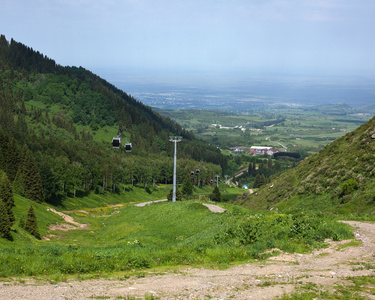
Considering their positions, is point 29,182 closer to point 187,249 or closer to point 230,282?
point 187,249

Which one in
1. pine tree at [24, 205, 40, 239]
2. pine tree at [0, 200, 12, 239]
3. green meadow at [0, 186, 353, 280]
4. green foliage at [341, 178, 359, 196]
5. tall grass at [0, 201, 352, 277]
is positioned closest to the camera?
green meadow at [0, 186, 353, 280]

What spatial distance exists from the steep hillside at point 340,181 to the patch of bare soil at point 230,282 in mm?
21990

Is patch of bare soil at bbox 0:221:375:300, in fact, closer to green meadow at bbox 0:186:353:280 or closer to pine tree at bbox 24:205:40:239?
green meadow at bbox 0:186:353:280

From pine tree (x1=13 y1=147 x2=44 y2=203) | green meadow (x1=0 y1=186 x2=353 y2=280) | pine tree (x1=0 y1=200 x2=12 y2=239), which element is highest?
green meadow (x1=0 y1=186 x2=353 y2=280)

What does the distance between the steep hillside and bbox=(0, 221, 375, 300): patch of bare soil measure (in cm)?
2199

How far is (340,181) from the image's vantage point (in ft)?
167

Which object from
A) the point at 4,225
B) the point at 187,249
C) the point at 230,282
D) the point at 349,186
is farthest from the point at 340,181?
the point at 4,225

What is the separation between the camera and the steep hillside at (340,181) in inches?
1721

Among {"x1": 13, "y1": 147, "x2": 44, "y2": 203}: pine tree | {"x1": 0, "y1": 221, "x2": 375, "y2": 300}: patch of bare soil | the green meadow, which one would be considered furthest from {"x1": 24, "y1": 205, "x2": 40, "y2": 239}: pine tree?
{"x1": 13, "y1": 147, "x2": 44, "y2": 203}: pine tree

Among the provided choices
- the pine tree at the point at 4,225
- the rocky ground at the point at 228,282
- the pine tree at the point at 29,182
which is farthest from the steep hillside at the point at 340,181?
the pine tree at the point at 29,182

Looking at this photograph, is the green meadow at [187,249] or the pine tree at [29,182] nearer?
the green meadow at [187,249]

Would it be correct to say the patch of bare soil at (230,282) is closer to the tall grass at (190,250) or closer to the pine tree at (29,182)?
the tall grass at (190,250)

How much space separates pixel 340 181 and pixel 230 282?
3902cm

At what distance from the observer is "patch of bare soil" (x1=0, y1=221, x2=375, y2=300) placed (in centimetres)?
1539
